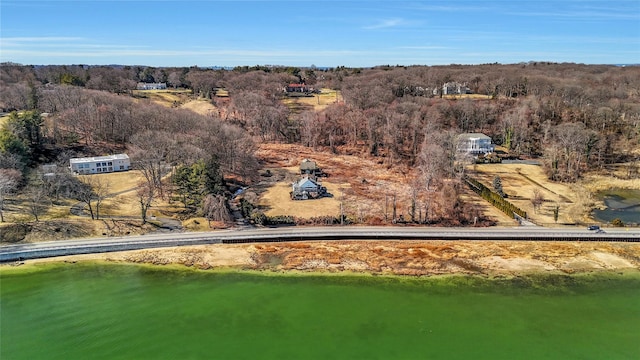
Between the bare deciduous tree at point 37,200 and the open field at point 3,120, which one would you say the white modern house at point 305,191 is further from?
the open field at point 3,120

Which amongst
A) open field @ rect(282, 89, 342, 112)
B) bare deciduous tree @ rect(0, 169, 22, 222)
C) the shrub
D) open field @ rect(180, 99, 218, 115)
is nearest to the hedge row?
the shrub

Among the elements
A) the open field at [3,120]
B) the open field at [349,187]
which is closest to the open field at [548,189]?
the open field at [349,187]

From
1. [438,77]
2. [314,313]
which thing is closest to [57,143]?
[314,313]

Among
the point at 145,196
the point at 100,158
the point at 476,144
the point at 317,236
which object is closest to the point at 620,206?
the point at 476,144

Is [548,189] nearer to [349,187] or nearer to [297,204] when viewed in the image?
[349,187]

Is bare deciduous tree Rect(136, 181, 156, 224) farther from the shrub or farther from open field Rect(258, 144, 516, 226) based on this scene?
the shrub

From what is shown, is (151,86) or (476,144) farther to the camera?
(151,86)

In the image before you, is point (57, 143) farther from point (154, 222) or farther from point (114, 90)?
point (114, 90)
